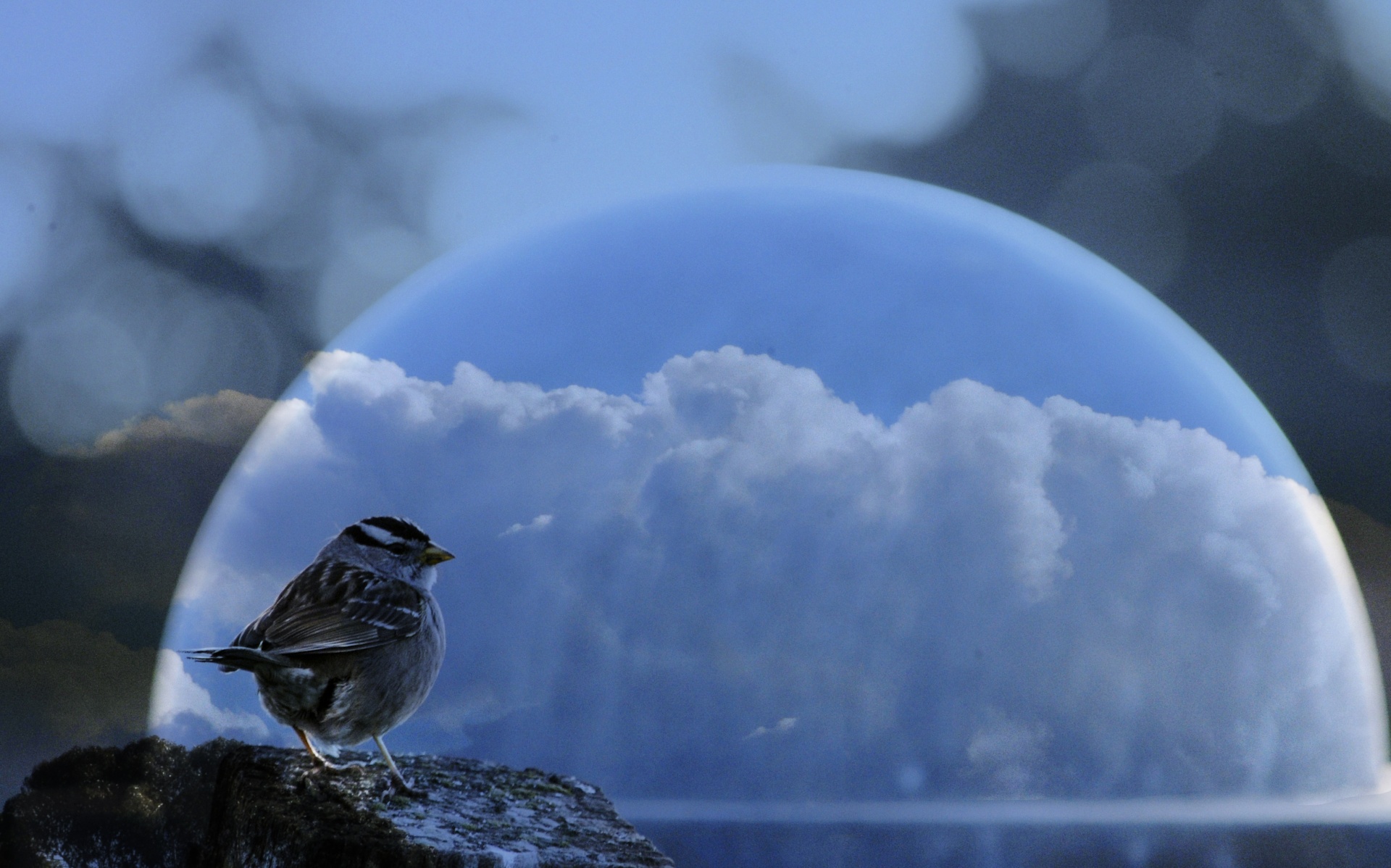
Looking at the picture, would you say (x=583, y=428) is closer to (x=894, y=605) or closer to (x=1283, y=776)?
(x=894, y=605)

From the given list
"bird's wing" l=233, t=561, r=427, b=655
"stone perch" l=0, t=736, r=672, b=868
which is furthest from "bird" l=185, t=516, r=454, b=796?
"stone perch" l=0, t=736, r=672, b=868

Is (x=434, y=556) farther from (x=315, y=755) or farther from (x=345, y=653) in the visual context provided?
(x=315, y=755)

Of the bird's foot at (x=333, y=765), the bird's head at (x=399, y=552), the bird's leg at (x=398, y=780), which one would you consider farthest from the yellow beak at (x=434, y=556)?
the bird's foot at (x=333, y=765)

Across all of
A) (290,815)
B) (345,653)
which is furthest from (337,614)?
(290,815)

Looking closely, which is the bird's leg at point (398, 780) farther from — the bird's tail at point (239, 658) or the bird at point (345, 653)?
the bird's tail at point (239, 658)

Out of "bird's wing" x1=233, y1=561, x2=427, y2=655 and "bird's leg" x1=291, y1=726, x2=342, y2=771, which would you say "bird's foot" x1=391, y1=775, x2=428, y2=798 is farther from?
"bird's wing" x1=233, y1=561, x2=427, y2=655

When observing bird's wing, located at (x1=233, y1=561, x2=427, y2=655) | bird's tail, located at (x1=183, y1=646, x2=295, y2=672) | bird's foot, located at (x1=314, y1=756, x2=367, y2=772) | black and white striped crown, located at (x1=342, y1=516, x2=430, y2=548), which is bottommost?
Answer: bird's foot, located at (x1=314, y1=756, x2=367, y2=772)

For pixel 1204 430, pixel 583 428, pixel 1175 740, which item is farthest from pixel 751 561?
pixel 1204 430
